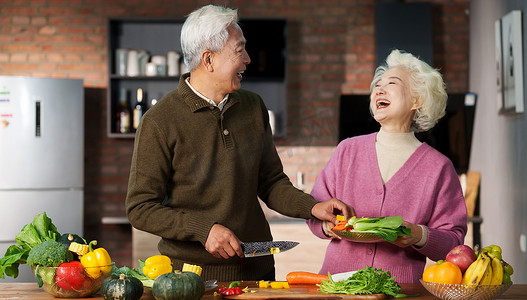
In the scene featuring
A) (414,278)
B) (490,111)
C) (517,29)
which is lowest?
(414,278)

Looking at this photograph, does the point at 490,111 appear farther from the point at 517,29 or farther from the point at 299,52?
the point at 299,52

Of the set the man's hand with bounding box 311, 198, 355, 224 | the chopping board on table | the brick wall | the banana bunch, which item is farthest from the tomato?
the brick wall

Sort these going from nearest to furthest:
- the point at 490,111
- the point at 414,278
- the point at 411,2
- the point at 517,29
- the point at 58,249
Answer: the point at 58,249 → the point at 414,278 → the point at 517,29 → the point at 490,111 → the point at 411,2

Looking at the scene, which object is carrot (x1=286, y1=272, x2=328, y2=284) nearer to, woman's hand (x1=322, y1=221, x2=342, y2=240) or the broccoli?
woman's hand (x1=322, y1=221, x2=342, y2=240)

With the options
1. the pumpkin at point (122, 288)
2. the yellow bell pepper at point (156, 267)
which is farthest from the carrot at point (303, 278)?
the pumpkin at point (122, 288)

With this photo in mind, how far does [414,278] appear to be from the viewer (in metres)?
2.21

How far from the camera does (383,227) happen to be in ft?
6.57

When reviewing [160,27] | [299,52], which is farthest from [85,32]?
[299,52]

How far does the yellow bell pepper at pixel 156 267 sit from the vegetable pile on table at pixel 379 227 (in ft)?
1.82

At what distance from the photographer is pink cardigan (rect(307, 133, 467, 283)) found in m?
2.20

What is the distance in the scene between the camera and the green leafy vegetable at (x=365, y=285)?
1.86 metres

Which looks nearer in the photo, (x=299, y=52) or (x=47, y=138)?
(x=47, y=138)

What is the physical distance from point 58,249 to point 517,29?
3.26m

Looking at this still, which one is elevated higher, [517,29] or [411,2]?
[411,2]
